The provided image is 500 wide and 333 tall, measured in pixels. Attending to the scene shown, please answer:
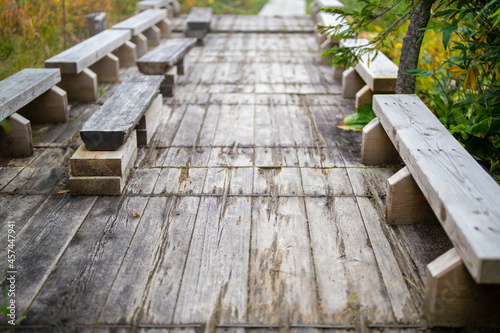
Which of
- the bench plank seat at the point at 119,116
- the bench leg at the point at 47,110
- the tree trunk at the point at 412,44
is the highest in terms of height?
the tree trunk at the point at 412,44

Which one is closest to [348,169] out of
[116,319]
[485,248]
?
[485,248]

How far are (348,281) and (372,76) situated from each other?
2267 millimetres

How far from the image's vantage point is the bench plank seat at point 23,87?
330cm

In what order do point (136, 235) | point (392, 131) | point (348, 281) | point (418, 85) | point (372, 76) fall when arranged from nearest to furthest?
point (348, 281) < point (136, 235) < point (392, 131) < point (372, 76) < point (418, 85)

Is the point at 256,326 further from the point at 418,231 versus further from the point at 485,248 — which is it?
the point at 418,231

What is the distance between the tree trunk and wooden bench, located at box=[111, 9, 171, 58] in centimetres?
389

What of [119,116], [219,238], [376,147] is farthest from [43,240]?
[376,147]

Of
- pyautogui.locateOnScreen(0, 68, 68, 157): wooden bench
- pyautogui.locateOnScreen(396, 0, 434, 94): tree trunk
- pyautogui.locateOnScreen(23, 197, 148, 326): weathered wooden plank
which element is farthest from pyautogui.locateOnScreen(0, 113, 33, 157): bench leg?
pyautogui.locateOnScreen(396, 0, 434, 94): tree trunk

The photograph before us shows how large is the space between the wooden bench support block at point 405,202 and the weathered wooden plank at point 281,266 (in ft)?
1.59

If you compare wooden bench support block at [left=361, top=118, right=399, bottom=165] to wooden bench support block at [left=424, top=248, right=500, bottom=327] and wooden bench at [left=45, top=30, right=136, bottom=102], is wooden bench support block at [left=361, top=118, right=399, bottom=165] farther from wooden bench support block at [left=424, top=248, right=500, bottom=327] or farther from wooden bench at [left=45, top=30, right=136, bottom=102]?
wooden bench at [left=45, top=30, right=136, bottom=102]

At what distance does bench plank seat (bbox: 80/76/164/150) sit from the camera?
2.98m

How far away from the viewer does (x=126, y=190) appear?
305cm

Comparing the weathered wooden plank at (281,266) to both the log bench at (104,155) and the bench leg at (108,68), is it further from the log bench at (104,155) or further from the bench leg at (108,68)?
the bench leg at (108,68)

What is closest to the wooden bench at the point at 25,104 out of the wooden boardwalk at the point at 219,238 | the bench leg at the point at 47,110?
the bench leg at the point at 47,110
